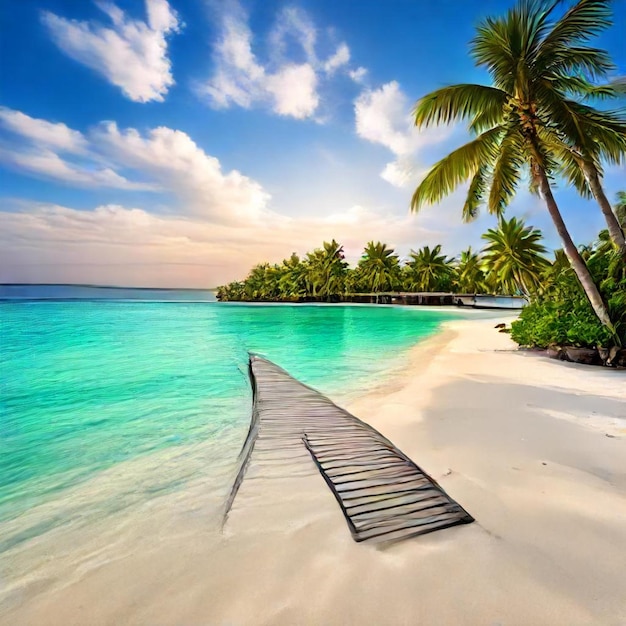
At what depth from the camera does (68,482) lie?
125 inches

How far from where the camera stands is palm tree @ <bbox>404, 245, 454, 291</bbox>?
47875 millimetres

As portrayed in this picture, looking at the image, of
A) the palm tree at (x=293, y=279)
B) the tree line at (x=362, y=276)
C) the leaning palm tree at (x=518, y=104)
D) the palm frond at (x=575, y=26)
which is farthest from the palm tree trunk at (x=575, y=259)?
the palm tree at (x=293, y=279)

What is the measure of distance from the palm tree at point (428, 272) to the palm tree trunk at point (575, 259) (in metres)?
42.5

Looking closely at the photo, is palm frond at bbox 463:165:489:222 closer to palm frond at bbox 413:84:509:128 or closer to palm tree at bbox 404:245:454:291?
palm frond at bbox 413:84:509:128

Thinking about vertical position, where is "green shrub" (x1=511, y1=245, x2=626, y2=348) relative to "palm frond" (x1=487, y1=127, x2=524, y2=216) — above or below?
below

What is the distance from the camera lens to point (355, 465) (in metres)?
2.73

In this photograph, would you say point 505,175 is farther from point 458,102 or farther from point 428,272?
point 428,272

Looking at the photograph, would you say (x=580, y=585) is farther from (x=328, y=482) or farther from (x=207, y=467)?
(x=207, y=467)

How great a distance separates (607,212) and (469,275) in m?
38.4

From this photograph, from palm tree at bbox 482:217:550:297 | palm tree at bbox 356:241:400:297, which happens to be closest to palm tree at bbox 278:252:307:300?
palm tree at bbox 356:241:400:297

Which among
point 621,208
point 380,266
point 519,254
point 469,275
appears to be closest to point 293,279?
point 380,266

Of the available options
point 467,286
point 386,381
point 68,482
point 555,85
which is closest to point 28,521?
point 68,482

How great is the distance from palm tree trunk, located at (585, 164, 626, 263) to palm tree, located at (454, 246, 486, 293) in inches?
1314

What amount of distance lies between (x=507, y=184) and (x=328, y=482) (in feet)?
28.6
